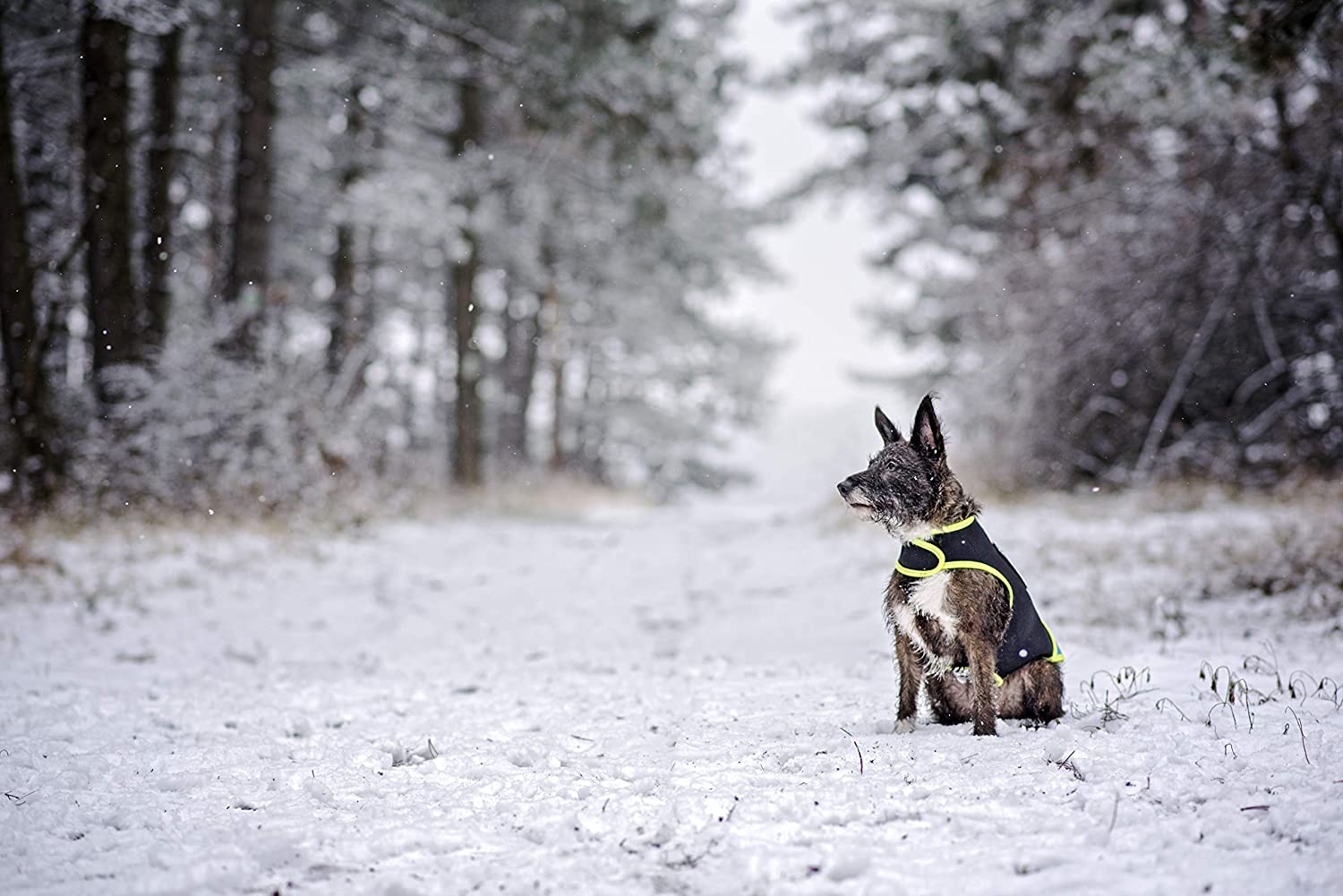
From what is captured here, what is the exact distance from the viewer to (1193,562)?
7.27 m

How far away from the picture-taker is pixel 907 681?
3.80 metres

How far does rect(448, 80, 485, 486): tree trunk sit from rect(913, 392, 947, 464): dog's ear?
1464 centimetres

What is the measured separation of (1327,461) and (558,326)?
1934cm

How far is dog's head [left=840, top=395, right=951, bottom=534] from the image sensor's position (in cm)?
368

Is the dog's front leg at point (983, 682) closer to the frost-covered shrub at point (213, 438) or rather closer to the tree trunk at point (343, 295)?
the frost-covered shrub at point (213, 438)

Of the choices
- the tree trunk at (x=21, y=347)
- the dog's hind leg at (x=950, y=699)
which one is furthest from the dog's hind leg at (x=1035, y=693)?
the tree trunk at (x=21, y=347)

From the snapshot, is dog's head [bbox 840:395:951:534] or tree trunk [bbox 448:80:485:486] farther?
tree trunk [bbox 448:80:485:486]

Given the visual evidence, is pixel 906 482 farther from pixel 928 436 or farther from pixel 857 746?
pixel 857 746

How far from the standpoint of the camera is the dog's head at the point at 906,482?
368cm

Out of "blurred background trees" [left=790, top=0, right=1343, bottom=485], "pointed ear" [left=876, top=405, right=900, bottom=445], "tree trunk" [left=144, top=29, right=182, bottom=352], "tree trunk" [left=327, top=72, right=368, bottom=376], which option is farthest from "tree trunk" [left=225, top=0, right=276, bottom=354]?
"pointed ear" [left=876, top=405, right=900, bottom=445]

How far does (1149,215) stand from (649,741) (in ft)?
35.7

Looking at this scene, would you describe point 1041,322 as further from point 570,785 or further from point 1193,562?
point 570,785

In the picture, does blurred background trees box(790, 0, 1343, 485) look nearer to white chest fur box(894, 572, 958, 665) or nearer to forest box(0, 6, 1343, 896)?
forest box(0, 6, 1343, 896)

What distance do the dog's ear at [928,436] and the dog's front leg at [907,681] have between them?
32.0 inches
